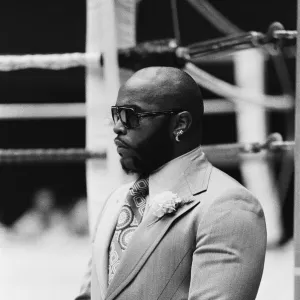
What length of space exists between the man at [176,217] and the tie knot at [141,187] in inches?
1.2

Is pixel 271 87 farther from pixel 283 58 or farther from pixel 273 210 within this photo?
pixel 273 210

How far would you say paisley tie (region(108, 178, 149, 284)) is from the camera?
128 centimetres

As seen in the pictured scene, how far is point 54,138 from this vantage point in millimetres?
2291

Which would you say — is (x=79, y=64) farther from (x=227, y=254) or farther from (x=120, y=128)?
(x=227, y=254)

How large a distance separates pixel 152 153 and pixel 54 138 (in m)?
1.10

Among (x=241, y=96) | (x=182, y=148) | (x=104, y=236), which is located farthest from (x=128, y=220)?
(x=241, y=96)

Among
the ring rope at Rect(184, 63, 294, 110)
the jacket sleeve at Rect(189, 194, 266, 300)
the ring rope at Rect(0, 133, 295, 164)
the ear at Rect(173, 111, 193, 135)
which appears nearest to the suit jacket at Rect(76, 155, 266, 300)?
the jacket sleeve at Rect(189, 194, 266, 300)

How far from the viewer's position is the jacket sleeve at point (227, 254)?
3.78 ft

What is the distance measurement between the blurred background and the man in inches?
39.3

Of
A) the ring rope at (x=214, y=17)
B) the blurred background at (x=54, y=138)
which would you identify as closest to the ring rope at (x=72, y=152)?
the blurred background at (x=54, y=138)

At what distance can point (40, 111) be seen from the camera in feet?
7.43

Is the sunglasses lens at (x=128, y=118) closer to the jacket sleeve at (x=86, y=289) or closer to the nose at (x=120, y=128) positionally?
the nose at (x=120, y=128)

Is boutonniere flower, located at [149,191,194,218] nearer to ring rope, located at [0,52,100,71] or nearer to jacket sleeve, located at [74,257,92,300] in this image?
jacket sleeve, located at [74,257,92,300]

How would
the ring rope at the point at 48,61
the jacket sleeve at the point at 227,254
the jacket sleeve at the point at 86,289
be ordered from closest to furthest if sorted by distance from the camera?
the jacket sleeve at the point at 227,254 < the jacket sleeve at the point at 86,289 < the ring rope at the point at 48,61
